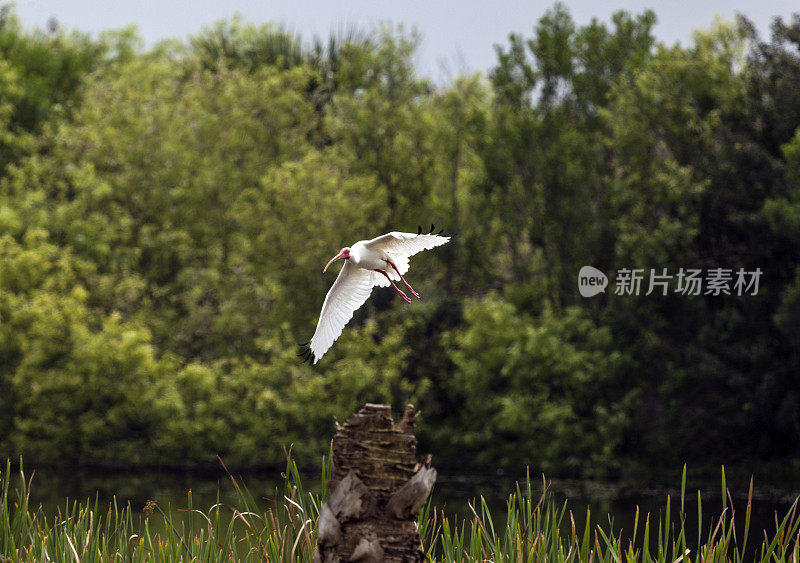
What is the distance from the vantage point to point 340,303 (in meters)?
6.86

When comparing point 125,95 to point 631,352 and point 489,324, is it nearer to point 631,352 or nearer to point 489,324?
point 489,324

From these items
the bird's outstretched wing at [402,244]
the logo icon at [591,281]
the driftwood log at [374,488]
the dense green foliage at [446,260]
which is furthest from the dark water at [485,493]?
the driftwood log at [374,488]

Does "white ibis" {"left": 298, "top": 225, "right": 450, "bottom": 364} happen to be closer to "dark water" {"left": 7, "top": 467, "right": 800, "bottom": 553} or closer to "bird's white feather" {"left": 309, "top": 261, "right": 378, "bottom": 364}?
"bird's white feather" {"left": 309, "top": 261, "right": 378, "bottom": 364}

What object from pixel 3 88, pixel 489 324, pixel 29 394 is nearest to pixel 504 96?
pixel 489 324

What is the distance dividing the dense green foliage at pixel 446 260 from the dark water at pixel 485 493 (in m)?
0.61

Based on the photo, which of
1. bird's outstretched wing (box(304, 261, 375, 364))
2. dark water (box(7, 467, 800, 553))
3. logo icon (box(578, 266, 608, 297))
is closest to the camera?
bird's outstretched wing (box(304, 261, 375, 364))

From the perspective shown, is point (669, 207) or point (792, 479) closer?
point (792, 479)

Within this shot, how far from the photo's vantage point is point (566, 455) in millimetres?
20172

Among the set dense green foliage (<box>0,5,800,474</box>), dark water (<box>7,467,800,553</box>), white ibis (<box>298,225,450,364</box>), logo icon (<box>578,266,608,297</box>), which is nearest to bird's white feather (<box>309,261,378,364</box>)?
white ibis (<box>298,225,450,364</box>)

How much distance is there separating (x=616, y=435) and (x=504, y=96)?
7.59 meters

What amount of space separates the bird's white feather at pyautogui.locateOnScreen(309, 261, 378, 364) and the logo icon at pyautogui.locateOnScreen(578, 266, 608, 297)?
47.6 feet

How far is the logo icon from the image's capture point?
2105 centimetres

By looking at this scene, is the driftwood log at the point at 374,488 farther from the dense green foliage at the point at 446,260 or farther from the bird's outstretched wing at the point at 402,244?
the dense green foliage at the point at 446,260

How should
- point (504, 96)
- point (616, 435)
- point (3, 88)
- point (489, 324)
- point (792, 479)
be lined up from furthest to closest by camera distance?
1. point (3, 88)
2. point (504, 96)
3. point (489, 324)
4. point (616, 435)
5. point (792, 479)
